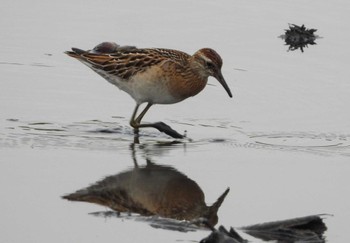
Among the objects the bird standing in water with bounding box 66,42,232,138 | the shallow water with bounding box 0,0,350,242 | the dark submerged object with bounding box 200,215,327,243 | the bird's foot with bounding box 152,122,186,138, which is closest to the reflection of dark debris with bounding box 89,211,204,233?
the shallow water with bounding box 0,0,350,242

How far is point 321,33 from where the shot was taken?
715 inches

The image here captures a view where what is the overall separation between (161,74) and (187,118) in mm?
829

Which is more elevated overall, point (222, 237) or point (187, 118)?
point (187, 118)

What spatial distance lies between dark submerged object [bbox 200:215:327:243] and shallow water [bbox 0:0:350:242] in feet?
0.49

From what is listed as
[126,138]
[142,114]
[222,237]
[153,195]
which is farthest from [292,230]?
[142,114]

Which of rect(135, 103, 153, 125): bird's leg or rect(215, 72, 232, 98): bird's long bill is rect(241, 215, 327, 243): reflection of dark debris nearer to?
rect(215, 72, 232, 98): bird's long bill

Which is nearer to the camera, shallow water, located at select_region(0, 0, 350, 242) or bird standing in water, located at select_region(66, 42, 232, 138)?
shallow water, located at select_region(0, 0, 350, 242)

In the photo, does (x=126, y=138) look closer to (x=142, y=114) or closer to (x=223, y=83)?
(x=142, y=114)

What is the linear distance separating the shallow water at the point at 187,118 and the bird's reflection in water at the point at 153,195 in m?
0.14

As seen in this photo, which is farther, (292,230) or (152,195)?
(152,195)

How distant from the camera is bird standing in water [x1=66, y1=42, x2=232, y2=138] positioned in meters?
13.6

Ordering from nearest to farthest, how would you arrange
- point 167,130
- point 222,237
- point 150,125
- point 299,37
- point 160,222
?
point 222,237, point 160,222, point 167,130, point 150,125, point 299,37

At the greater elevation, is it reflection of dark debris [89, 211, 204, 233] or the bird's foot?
the bird's foot

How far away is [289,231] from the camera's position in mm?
9289
